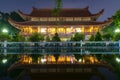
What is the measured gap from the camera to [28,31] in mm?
52188

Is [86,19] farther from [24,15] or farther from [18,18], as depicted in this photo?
[18,18]

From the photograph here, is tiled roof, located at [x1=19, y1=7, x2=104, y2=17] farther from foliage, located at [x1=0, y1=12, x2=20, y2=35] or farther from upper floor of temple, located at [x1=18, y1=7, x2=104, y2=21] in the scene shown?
foliage, located at [x1=0, y1=12, x2=20, y2=35]

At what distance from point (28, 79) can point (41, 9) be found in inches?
1909

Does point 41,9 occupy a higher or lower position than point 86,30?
higher

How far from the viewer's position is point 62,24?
169 ft

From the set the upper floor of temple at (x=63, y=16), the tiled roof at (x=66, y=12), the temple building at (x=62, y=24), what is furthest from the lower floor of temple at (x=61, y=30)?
the tiled roof at (x=66, y=12)

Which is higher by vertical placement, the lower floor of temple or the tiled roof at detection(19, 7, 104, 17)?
the tiled roof at detection(19, 7, 104, 17)

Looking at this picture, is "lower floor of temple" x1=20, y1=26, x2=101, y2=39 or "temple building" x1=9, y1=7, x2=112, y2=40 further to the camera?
"lower floor of temple" x1=20, y1=26, x2=101, y2=39

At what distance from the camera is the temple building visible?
5134 cm

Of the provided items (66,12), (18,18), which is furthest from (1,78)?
(18,18)

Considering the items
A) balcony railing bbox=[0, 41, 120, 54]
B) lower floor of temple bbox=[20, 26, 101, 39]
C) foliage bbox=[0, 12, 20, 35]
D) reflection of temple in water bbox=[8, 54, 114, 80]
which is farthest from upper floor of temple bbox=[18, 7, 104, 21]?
reflection of temple in water bbox=[8, 54, 114, 80]

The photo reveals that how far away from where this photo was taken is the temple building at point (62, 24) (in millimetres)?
51344

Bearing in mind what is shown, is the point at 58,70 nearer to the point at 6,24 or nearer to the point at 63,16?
the point at 63,16

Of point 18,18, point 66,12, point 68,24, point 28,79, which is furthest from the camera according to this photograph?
point 18,18
